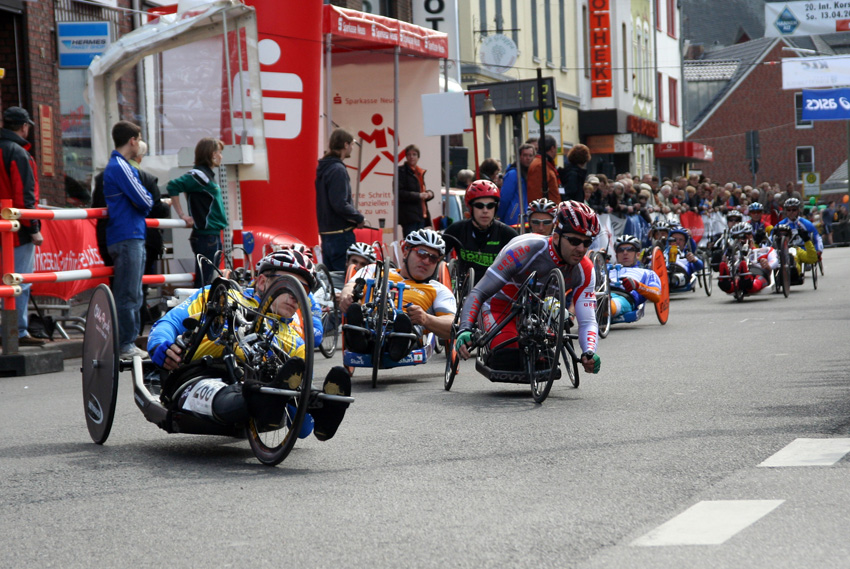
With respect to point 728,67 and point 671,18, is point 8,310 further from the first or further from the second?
point 728,67

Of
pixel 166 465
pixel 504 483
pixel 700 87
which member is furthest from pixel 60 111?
pixel 700 87

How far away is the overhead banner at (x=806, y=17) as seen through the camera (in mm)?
57469

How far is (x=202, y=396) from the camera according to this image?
6586 millimetres

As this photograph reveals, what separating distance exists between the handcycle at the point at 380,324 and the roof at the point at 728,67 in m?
72.5

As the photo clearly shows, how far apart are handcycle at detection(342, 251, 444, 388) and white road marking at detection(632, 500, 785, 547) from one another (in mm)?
5008

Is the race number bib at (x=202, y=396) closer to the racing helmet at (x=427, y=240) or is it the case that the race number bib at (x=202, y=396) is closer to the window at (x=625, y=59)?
the racing helmet at (x=427, y=240)

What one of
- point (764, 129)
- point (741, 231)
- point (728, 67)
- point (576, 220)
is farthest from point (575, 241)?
point (728, 67)

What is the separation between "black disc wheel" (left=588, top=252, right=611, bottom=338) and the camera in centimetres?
1432

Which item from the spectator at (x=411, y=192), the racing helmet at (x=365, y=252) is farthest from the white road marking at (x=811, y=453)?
the spectator at (x=411, y=192)

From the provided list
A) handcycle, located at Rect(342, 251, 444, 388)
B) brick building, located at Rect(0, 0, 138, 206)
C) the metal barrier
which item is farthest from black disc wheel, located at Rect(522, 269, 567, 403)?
brick building, located at Rect(0, 0, 138, 206)

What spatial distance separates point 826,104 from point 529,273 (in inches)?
1943

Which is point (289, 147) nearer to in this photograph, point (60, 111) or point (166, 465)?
point (60, 111)

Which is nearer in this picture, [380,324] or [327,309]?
[380,324]

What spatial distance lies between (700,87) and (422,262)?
2937 inches
